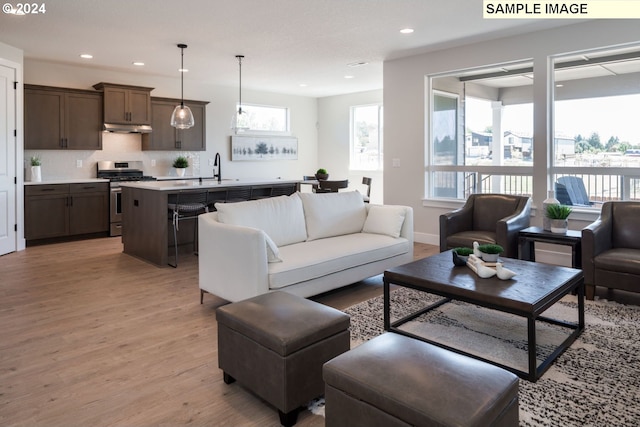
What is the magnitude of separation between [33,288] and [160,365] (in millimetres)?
2394

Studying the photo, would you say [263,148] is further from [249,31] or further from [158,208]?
[158,208]

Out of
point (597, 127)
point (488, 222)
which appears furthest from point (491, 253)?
point (597, 127)

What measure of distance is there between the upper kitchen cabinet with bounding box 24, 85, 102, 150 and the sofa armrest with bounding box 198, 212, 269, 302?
4.50 m

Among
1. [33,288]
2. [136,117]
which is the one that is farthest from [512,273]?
[136,117]

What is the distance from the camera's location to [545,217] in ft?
14.0

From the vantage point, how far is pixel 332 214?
4.30 metres

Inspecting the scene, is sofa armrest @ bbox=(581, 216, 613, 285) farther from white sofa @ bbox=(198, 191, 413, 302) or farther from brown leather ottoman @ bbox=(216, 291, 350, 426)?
brown leather ottoman @ bbox=(216, 291, 350, 426)

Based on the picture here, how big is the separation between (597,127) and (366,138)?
534 centimetres

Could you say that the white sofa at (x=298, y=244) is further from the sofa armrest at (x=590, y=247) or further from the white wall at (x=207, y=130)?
the white wall at (x=207, y=130)

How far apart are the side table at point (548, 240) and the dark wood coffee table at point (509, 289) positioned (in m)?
0.98

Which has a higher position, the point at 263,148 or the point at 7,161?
the point at 263,148

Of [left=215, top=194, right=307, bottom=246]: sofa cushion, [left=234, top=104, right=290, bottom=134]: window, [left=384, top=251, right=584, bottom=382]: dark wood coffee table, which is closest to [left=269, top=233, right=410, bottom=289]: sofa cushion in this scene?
[left=215, top=194, right=307, bottom=246]: sofa cushion

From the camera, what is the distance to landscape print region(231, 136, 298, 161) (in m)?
9.23

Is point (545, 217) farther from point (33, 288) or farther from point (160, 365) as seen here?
point (33, 288)
